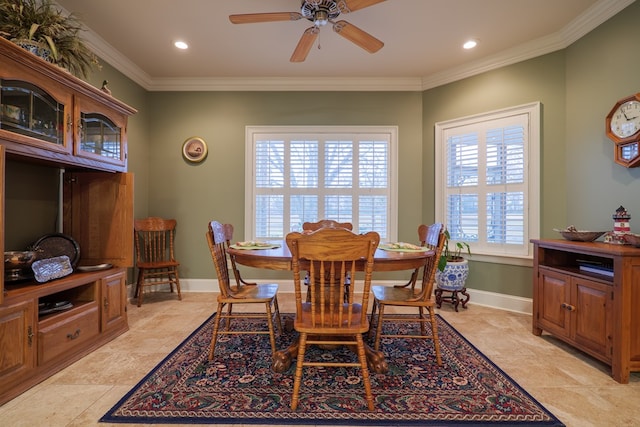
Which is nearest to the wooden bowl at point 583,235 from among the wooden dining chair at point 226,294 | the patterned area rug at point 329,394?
the patterned area rug at point 329,394

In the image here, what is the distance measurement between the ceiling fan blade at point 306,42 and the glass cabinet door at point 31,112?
6.00 feet

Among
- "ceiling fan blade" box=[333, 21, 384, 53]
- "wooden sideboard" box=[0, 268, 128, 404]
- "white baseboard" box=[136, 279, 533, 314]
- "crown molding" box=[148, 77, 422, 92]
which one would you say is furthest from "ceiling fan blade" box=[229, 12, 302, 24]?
"white baseboard" box=[136, 279, 533, 314]

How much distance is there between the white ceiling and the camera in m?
2.52

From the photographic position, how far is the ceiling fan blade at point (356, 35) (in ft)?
6.97

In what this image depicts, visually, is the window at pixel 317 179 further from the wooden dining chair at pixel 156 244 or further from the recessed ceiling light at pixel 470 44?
the recessed ceiling light at pixel 470 44

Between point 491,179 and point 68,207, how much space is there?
4.33 meters

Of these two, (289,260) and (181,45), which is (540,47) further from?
(181,45)

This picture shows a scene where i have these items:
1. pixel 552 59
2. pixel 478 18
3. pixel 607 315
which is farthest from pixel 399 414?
pixel 552 59

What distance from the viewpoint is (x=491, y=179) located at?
3.33 m

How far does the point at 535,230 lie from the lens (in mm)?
3059

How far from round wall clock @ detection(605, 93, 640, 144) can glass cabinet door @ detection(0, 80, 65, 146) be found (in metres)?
4.28

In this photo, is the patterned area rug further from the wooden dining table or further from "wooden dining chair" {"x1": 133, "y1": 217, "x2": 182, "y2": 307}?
"wooden dining chair" {"x1": 133, "y1": 217, "x2": 182, "y2": 307}

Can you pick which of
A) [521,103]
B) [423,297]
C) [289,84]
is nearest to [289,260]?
[423,297]

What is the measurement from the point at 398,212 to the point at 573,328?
215 centimetres
